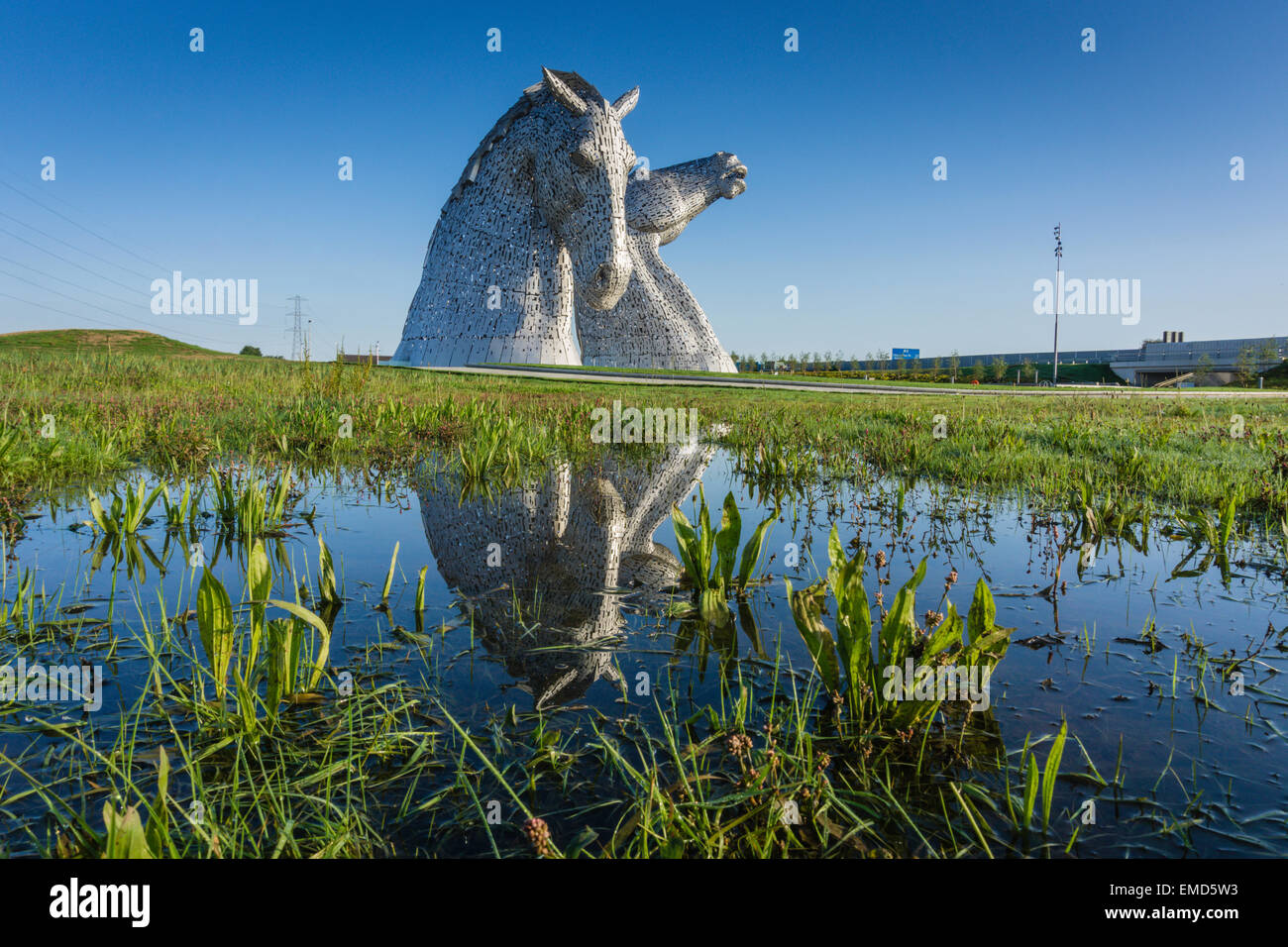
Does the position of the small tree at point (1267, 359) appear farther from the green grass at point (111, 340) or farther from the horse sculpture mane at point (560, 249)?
the green grass at point (111, 340)

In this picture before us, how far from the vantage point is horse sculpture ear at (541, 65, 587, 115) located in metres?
15.4

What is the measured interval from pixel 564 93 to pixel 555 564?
15147mm

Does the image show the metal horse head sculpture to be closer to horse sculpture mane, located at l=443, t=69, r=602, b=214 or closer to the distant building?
horse sculpture mane, located at l=443, t=69, r=602, b=214

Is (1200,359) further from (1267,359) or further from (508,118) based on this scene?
(508,118)

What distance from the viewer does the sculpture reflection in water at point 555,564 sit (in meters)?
2.62

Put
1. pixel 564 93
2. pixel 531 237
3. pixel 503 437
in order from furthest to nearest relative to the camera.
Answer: pixel 531 237, pixel 564 93, pixel 503 437

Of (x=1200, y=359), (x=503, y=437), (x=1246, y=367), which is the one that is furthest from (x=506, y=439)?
(x=1200, y=359)

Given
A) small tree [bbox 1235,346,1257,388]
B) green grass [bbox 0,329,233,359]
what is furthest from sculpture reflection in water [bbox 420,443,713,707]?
small tree [bbox 1235,346,1257,388]

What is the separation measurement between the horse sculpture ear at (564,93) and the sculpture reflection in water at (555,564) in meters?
12.5

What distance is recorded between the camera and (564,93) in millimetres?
15594

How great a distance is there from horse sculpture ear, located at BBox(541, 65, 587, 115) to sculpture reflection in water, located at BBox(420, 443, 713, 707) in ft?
40.9
